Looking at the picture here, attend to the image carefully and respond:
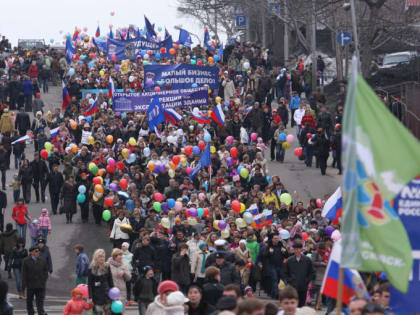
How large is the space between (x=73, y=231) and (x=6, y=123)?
347 inches

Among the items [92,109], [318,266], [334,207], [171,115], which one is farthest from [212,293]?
[92,109]

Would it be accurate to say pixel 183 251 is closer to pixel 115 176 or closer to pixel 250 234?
pixel 250 234

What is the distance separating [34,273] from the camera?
65.9 feet

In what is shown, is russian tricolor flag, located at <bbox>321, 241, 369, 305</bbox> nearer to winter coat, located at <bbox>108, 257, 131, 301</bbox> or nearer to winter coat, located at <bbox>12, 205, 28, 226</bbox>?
winter coat, located at <bbox>108, 257, 131, 301</bbox>

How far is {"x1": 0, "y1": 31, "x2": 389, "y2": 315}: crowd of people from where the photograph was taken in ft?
60.2

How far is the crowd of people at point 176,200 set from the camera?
60.2 ft

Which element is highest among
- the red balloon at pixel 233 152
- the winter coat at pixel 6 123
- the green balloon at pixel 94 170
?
the winter coat at pixel 6 123

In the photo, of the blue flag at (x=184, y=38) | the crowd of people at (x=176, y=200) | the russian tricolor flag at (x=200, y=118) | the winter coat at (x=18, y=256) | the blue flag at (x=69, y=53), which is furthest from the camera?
the blue flag at (x=184, y=38)

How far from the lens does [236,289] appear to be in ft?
40.7

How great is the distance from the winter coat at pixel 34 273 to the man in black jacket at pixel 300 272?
380 centimetres

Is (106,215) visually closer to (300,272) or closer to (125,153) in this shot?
(125,153)

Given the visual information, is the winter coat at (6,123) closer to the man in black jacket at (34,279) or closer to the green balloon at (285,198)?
the green balloon at (285,198)

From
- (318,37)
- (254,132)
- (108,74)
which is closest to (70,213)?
(254,132)

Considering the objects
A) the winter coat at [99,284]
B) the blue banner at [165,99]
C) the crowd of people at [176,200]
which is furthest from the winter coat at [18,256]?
the blue banner at [165,99]
